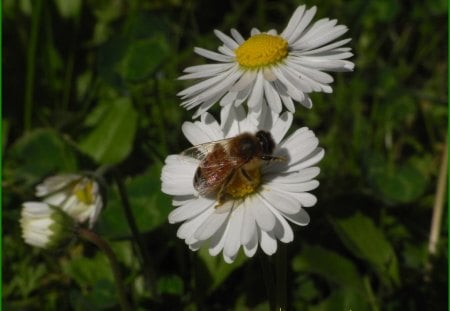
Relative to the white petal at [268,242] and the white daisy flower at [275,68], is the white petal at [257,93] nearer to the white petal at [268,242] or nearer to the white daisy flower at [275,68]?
the white daisy flower at [275,68]

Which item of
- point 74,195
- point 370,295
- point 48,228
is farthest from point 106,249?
point 370,295

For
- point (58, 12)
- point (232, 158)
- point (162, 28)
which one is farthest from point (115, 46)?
point (232, 158)

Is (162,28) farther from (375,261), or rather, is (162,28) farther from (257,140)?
(257,140)

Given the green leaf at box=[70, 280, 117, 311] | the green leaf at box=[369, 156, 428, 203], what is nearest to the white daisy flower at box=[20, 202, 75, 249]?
the green leaf at box=[70, 280, 117, 311]

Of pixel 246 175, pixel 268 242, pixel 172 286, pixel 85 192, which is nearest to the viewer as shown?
pixel 268 242

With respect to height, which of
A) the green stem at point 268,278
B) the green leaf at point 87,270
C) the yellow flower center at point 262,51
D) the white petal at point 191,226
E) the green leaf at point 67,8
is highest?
the green leaf at point 67,8

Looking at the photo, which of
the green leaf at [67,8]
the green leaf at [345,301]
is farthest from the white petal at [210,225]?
the green leaf at [67,8]

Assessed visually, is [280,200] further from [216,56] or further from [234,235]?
[216,56]
